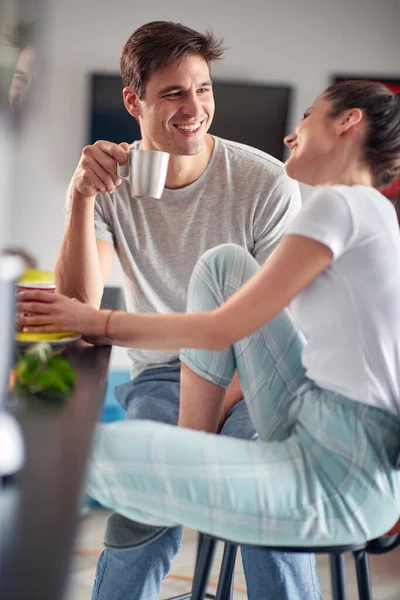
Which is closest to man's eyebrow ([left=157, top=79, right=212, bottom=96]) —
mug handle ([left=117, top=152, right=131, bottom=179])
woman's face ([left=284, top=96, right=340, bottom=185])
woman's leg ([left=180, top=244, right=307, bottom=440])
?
mug handle ([left=117, top=152, right=131, bottom=179])

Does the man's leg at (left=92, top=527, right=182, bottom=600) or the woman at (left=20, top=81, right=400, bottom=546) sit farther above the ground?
the woman at (left=20, top=81, right=400, bottom=546)

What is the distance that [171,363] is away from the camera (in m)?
2.01

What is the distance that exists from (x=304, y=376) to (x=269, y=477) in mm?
295

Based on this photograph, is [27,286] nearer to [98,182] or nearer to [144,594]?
[98,182]

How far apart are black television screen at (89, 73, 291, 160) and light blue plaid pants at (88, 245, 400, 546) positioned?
2818mm

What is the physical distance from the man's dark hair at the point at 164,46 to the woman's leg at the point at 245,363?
2.39 ft

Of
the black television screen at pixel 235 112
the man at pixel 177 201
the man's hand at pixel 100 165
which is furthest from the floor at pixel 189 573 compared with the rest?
the black television screen at pixel 235 112

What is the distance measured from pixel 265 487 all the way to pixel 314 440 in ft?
0.43

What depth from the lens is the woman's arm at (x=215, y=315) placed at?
129cm

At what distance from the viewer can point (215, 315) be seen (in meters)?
1.32

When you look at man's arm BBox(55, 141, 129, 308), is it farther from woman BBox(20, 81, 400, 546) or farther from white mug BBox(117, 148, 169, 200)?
woman BBox(20, 81, 400, 546)

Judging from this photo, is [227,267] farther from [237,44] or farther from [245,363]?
[237,44]

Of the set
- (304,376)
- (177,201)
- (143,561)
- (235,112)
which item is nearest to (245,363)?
(304,376)

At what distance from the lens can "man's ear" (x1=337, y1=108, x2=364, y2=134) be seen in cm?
149
